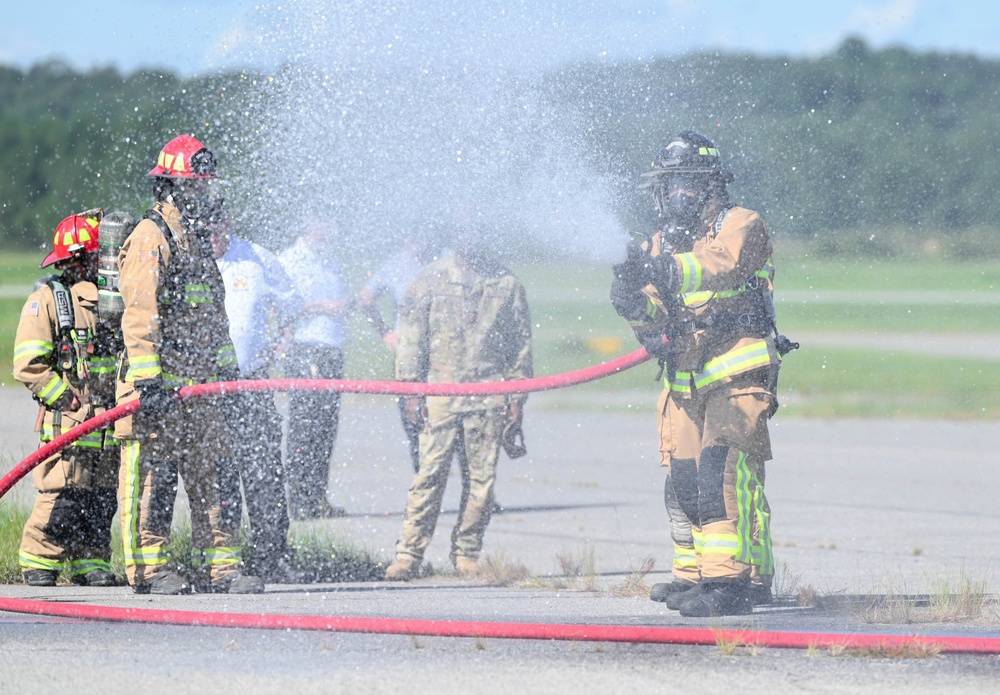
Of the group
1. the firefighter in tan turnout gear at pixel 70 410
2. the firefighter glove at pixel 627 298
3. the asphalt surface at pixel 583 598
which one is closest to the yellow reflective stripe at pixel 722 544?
the asphalt surface at pixel 583 598

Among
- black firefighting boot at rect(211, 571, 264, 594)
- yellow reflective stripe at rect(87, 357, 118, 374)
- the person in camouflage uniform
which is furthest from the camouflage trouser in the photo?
yellow reflective stripe at rect(87, 357, 118, 374)

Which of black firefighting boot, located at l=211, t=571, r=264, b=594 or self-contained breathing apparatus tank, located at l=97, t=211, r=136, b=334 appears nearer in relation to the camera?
black firefighting boot, located at l=211, t=571, r=264, b=594

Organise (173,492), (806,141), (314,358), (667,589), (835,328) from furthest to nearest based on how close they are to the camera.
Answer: (806,141) → (835,328) → (314,358) → (173,492) → (667,589)

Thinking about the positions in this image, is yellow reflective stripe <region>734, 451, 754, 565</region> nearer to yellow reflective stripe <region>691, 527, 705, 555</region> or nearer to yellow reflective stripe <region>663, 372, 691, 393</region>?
yellow reflective stripe <region>691, 527, 705, 555</region>

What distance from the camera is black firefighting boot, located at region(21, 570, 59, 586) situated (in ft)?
22.0

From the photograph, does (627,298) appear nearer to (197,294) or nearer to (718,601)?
(718,601)

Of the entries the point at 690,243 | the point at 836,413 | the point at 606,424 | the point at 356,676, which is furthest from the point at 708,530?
the point at 836,413

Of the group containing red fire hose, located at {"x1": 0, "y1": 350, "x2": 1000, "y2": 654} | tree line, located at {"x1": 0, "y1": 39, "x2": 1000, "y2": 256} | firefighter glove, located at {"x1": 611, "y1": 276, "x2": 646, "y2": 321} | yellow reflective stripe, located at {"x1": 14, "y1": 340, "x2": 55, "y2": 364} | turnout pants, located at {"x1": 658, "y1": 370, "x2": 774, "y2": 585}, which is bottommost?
red fire hose, located at {"x1": 0, "y1": 350, "x2": 1000, "y2": 654}

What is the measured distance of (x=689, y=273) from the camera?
19.1ft

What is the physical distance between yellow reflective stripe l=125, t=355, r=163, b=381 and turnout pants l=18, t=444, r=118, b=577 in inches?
31.1

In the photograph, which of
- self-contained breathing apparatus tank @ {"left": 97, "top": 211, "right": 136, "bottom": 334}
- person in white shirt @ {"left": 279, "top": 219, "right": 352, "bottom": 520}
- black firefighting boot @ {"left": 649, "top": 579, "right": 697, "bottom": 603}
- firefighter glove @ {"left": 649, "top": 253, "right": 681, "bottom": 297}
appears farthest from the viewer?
person in white shirt @ {"left": 279, "top": 219, "right": 352, "bottom": 520}

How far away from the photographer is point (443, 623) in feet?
17.2

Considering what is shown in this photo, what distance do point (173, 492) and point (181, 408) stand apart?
46 centimetres

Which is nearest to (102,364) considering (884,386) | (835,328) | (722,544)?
(722,544)
